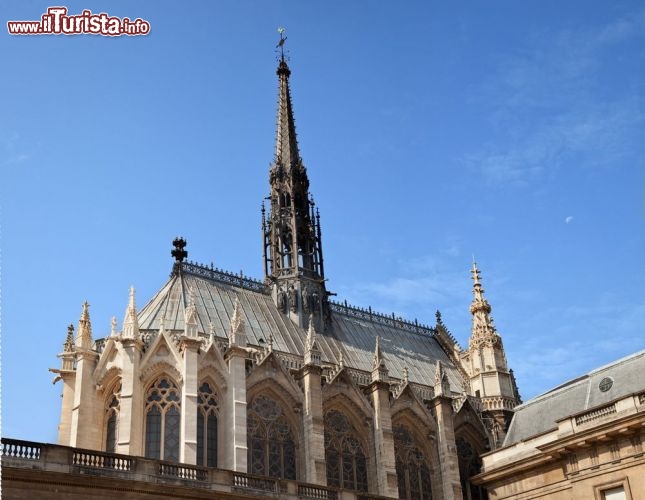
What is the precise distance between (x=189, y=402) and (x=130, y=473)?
13335 mm

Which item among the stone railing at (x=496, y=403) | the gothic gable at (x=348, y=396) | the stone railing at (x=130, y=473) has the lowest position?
the stone railing at (x=130, y=473)

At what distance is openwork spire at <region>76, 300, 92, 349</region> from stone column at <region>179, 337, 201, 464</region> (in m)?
4.73

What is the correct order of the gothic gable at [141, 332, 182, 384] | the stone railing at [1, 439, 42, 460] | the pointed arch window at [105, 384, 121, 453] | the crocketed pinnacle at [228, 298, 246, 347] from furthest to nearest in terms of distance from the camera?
1. the crocketed pinnacle at [228, 298, 246, 347]
2. the gothic gable at [141, 332, 182, 384]
3. the pointed arch window at [105, 384, 121, 453]
4. the stone railing at [1, 439, 42, 460]

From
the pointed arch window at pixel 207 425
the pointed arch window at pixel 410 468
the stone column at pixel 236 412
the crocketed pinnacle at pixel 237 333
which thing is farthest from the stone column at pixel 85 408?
the pointed arch window at pixel 410 468

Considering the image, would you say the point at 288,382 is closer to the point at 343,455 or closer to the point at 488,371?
the point at 343,455

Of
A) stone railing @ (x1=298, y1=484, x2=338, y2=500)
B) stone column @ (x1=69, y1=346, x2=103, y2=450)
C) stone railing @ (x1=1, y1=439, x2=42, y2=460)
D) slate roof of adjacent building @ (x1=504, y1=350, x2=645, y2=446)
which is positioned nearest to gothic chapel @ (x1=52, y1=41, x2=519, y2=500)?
stone column @ (x1=69, y1=346, x2=103, y2=450)

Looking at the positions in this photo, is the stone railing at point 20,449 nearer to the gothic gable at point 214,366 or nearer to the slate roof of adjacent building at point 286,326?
the gothic gable at point 214,366

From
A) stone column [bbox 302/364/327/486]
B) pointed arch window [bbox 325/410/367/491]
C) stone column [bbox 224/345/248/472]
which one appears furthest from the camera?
pointed arch window [bbox 325/410/367/491]

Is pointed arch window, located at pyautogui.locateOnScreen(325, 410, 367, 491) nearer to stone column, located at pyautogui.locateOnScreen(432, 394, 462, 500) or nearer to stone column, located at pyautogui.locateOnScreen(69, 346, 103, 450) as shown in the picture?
stone column, located at pyautogui.locateOnScreen(432, 394, 462, 500)

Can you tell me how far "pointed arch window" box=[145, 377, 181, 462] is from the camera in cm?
3862

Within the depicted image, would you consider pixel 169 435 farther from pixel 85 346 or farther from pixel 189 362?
pixel 85 346

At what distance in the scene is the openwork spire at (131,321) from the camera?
3984 centimetres

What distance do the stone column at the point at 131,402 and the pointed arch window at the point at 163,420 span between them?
23.5 inches

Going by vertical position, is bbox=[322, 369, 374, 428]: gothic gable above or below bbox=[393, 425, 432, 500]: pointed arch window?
above
